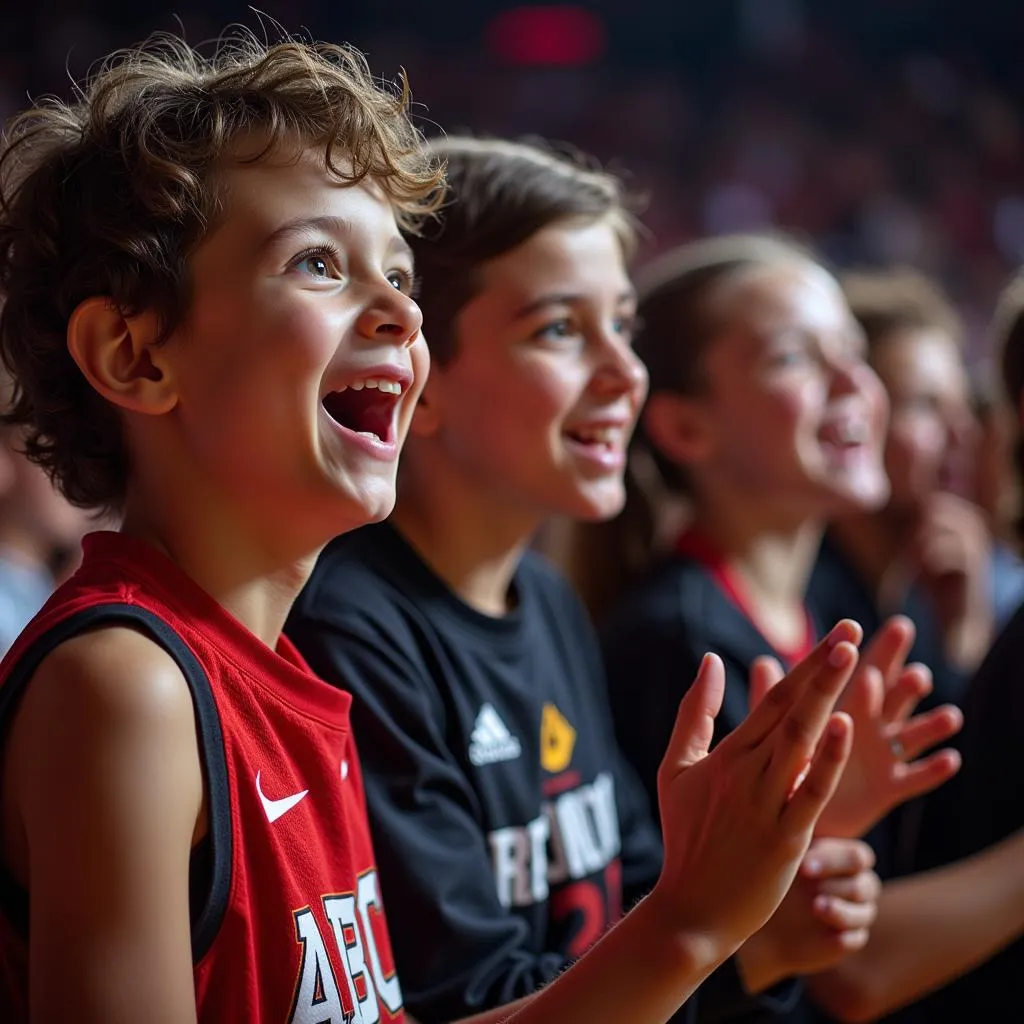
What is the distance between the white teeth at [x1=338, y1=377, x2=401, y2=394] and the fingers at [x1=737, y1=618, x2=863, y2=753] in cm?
34

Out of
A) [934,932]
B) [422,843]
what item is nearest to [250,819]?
[422,843]

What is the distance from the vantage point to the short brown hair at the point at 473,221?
1259 millimetres

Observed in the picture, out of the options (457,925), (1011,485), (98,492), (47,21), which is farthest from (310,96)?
(47,21)

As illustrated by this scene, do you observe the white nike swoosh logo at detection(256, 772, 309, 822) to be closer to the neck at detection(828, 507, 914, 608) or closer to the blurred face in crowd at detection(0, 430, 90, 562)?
the neck at detection(828, 507, 914, 608)

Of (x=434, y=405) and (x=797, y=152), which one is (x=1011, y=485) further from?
(x=797, y=152)

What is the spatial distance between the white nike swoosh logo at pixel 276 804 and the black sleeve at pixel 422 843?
0.61ft

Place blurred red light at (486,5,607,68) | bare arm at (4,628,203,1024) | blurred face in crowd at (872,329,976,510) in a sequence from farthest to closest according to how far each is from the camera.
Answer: blurred red light at (486,5,607,68) → blurred face in crowd at (872,329,976,510) → bare arm at (4,628,203,1024)

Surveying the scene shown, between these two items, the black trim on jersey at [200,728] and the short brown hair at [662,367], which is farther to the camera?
the short brown hair at [662,367]

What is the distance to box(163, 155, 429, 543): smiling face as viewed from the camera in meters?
0.87

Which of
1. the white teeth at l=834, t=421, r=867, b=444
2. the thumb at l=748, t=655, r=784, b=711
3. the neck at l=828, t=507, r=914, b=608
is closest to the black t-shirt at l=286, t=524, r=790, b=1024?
the thumb at l=748, t=655, r=784, b=711

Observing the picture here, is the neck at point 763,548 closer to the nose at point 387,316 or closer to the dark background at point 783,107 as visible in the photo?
the nose at point 387,316

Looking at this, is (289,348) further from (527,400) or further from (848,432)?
(848,432)

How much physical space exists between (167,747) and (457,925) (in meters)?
0.39

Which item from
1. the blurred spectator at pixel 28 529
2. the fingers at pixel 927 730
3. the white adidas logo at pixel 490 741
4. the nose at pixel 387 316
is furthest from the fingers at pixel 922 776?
the blurred spectator at pixel 28 529
